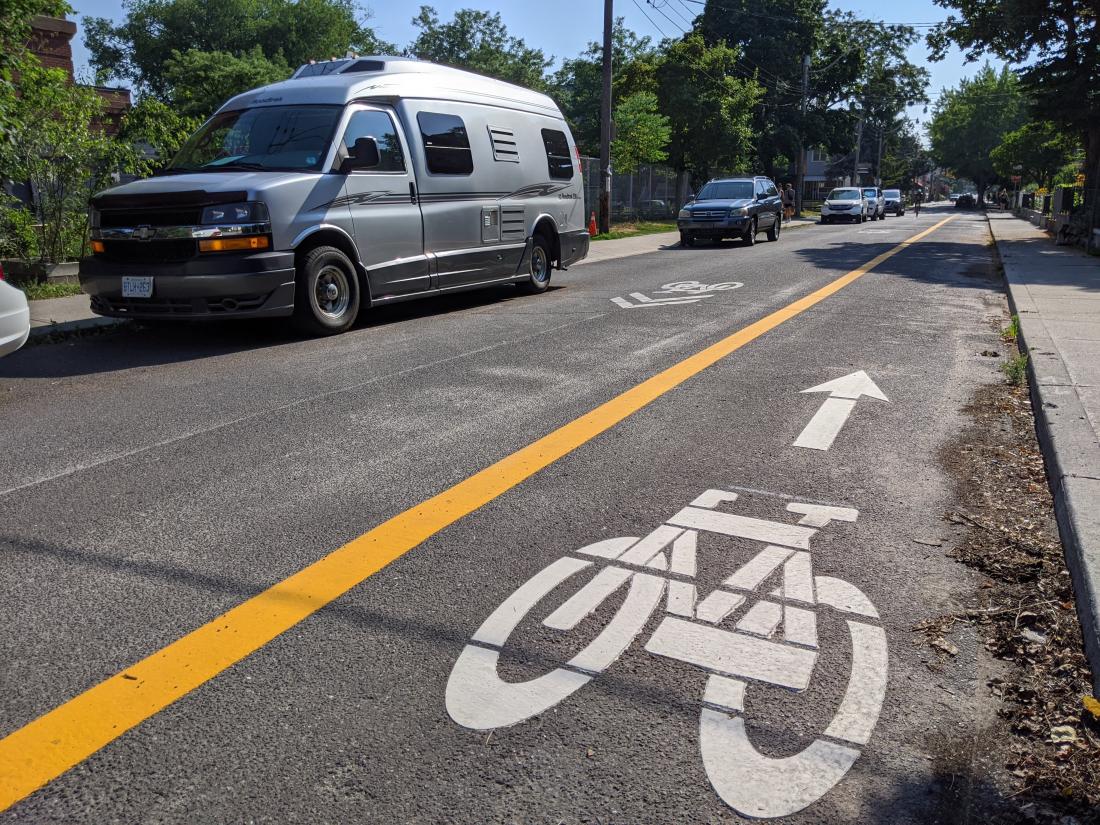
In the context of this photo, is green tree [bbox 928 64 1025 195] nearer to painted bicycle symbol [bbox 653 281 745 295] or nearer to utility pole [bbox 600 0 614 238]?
utility pole [bbox 600 0 614 238]

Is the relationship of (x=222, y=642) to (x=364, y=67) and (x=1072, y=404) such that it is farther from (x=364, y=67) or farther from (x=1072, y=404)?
(x=364, y=67)

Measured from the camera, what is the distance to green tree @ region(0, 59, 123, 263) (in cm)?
1088

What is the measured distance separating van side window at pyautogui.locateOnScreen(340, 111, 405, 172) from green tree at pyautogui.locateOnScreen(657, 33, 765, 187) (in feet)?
95.9

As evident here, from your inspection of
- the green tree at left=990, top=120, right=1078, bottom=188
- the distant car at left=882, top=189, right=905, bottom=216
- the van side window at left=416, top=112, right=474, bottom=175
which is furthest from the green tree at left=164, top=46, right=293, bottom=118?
the green tree at left=990, top=120, right=1078, bottom=188

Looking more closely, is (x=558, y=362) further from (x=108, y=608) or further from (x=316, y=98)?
(x=108, y=608)

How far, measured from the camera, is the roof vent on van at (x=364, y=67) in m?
9.84

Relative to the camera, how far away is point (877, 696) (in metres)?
2.63

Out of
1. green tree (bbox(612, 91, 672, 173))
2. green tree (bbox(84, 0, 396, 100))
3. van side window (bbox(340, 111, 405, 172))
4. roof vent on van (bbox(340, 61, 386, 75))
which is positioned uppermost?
green tree (bbox(84, 0, 396, 100))

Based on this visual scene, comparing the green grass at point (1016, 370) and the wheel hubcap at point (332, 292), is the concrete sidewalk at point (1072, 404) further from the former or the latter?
the wheel hubcap at point (332, 292)

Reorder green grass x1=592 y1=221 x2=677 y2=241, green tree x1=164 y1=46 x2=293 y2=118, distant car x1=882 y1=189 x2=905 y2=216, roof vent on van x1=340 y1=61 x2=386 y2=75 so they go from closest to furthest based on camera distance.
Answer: roof vent on van x1=340 y1=61 x2=386 y2=75 → green grass x1=592 y1=221 x2=677 y2=241 → green tree x1=164 y1=46 x2=293 y2=118 → distant car x1=882 y1=189 x2=905 y2=216

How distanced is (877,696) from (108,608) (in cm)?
249

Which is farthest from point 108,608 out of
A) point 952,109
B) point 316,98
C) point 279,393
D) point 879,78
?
point 952,109

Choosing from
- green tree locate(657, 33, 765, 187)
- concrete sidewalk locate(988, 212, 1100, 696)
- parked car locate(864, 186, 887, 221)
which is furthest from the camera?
parked car locate(864, 186, 887, 221)

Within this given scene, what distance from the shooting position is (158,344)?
850cm
